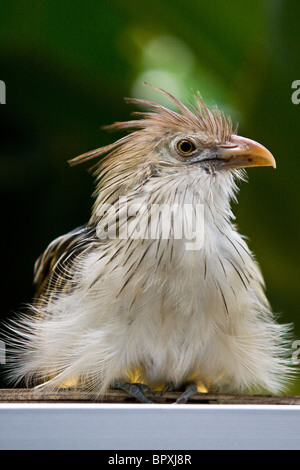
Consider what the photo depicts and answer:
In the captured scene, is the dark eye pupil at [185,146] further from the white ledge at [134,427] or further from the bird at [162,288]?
the white ledge at [134,427]

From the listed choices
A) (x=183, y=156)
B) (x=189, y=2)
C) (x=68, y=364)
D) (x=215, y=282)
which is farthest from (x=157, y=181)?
(x=189, y=2)

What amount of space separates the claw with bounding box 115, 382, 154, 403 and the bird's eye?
0.45 m

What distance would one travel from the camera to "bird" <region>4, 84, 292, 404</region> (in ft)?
3.15

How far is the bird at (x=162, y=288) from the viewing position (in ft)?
3.15

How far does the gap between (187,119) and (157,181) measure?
0.55 feet

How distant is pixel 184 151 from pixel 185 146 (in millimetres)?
12

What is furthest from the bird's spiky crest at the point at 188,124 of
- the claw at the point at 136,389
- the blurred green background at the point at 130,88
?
the claw at the point at 136,389

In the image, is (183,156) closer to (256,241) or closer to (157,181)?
(157,181)

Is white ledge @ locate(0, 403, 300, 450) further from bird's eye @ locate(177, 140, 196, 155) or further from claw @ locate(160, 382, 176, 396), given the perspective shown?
bird's eye @ locate(177, 140, 196, 155)

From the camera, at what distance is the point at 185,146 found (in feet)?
3.50

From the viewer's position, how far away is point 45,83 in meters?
1.45
